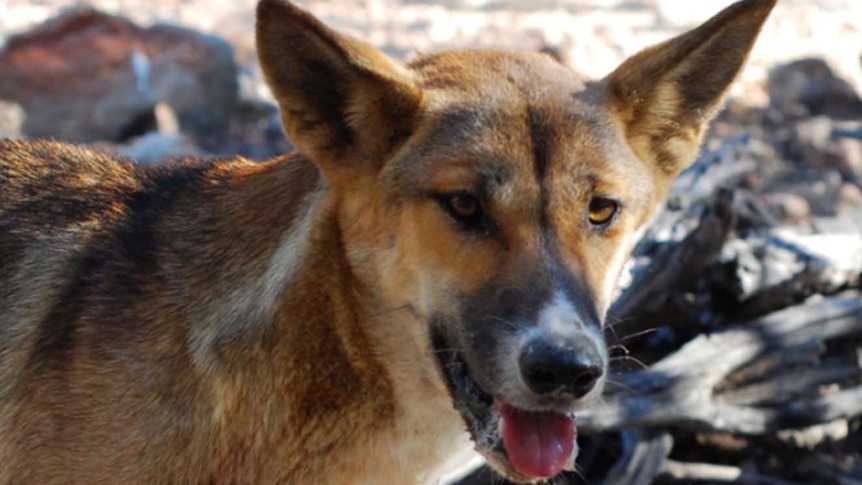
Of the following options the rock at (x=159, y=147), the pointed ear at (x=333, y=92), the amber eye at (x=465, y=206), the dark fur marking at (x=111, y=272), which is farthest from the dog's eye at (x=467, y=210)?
the rock at (x=159, y=147)

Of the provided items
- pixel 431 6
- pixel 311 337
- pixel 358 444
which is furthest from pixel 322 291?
pixel 431 6

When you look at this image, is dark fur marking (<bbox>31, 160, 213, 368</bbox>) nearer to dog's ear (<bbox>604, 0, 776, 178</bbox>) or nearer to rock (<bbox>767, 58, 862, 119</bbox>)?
dog's ear (<bbox>604, 0, 776, 178</bbox>)

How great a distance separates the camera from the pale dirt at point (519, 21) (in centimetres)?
1308

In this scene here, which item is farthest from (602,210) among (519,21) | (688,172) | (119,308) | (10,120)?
(519,21)

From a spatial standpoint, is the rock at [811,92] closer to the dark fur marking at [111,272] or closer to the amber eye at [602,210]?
the amber eye at [602,210]

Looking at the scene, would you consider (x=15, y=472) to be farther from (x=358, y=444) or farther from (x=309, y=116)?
(x=309, y=116)

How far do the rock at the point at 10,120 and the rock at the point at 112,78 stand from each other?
1.59 feet

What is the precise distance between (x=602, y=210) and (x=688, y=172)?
9.40 feet

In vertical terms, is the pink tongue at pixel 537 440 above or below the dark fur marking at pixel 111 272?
below

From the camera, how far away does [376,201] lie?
12.6ft

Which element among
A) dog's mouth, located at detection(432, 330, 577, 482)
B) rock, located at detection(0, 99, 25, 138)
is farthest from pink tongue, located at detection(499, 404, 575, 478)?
rock, located at detection(0, 99, 25, 138)

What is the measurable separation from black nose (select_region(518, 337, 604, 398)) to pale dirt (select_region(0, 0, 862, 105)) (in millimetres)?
8569

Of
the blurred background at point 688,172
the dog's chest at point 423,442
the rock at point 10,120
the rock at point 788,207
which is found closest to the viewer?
the dog's chest at point 423,442

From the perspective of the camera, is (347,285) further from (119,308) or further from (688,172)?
(688,172)
